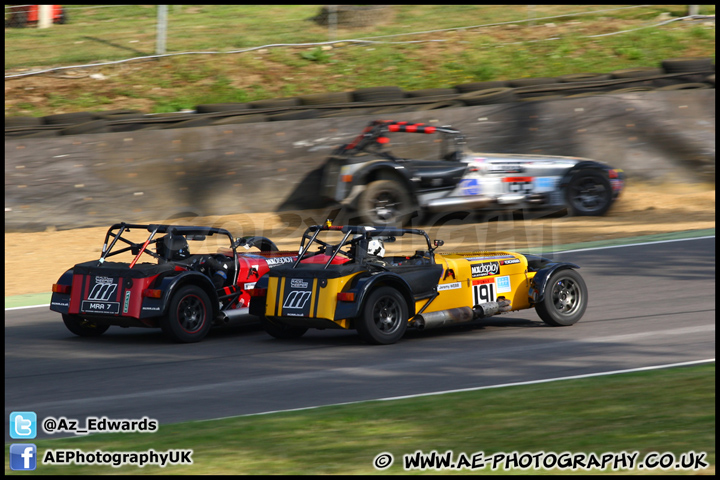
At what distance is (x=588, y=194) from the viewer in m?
17.3

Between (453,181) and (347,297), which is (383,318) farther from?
(453,181)

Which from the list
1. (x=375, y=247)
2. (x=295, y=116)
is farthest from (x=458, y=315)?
(x=295, y=116)

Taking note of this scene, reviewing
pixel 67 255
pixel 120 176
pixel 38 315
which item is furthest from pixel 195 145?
pixel 38 315

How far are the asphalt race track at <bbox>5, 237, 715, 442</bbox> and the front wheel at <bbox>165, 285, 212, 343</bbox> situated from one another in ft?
0.49

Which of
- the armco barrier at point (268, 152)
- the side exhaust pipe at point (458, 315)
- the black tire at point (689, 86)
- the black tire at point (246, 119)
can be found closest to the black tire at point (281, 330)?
the side exhaust pipe at point (458, 315)

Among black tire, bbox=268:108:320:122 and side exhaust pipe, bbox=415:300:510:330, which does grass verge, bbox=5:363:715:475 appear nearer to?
side exhaust pipe, bbox=415:300:510:330

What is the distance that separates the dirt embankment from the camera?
1591 cm

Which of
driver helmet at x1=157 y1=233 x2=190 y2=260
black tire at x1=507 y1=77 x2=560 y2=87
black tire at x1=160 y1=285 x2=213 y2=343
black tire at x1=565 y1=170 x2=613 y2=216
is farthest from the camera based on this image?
black tire at x1=507 y1=77 x2=560 y2=87

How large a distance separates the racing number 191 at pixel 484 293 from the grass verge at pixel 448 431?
2.90 m

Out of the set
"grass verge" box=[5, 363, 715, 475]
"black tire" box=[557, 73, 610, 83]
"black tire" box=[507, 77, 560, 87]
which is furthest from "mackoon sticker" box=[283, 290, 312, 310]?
"black tire" box=[557, 73, 610, 83]

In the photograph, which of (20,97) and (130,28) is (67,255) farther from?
(130,28)

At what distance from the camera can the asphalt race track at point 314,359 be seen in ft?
25.0

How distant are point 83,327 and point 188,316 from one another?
58.4 inches

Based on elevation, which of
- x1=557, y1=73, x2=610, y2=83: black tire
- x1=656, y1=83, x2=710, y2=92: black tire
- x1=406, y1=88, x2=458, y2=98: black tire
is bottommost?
x1=406, y1=88, x2=458, y2=98: black tire
